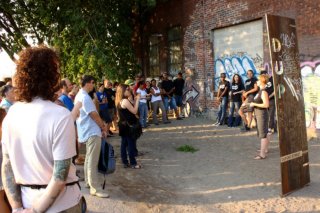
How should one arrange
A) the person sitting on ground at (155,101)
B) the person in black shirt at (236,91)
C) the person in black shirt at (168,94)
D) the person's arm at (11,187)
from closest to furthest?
the person's arm at (11,187)
the person in black shirt at (236,91)
the person sitting on ground at (155,101)
the person in black shirt at (168,94)

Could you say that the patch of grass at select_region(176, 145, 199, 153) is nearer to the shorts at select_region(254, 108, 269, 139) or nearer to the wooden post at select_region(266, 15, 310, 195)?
the shorts at select_region(254, 108, 269, 139)

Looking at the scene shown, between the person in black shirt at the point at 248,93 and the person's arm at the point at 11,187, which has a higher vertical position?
the person in black shirt at the point at 248,93

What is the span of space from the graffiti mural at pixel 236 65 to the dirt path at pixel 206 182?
303cm

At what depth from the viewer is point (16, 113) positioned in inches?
94.3

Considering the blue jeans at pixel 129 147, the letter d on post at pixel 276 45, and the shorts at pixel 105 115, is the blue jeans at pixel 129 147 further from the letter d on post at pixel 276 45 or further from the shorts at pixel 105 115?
the shorts at pixel 105 115

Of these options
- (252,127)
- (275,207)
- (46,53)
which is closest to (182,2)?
(252,127)

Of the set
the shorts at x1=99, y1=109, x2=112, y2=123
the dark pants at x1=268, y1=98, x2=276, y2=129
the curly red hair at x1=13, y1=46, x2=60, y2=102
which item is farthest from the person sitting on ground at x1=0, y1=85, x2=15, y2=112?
the dark pants at x1=268, y1=98, x2=276, y2=129

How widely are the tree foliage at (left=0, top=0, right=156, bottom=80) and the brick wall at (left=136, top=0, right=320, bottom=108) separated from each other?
158cm

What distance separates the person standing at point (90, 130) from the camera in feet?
19.6

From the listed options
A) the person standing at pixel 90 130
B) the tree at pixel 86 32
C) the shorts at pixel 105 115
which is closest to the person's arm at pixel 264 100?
the person standing at pixel 90 130

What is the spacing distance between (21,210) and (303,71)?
388 inches

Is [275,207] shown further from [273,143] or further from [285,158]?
[273,143]

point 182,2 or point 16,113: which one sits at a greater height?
point 182,2

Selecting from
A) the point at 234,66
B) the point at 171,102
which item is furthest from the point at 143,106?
the point at 234,66
